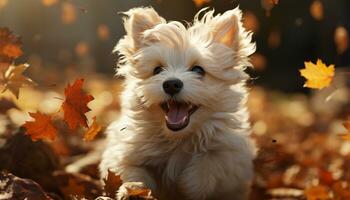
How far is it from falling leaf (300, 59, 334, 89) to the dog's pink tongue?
2.67ft

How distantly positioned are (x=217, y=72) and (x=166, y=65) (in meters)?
0.37

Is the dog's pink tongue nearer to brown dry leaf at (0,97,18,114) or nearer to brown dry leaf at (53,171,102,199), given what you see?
brown dry leaf at (53,171,102,199)

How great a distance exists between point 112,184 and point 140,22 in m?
1.27

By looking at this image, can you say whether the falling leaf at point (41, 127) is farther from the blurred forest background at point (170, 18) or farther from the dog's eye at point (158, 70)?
the blurred forest background at point (170, 18)

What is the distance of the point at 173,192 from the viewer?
4859mm

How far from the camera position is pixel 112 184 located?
4.55 meters

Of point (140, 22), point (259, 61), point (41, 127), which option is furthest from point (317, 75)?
point (259, 61)

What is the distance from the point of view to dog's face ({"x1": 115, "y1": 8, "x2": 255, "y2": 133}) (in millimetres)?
4594

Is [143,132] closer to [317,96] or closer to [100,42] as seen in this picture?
[317,96]

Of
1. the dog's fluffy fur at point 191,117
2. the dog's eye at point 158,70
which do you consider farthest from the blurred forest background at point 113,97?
the dog's eye at point 158,70

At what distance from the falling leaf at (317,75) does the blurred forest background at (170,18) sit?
20.6ft

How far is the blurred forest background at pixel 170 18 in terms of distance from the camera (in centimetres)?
1400

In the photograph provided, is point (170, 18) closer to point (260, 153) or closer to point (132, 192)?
point (260, 153)

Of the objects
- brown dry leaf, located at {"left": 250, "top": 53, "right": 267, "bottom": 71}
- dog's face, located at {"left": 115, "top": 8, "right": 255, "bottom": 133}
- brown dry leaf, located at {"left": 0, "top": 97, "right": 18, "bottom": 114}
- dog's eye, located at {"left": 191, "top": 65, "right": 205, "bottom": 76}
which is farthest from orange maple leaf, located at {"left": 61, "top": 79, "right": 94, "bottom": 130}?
brown dry leaf, located at {"left": 250, "top": 53, "right": 267, "bottom": 71}
